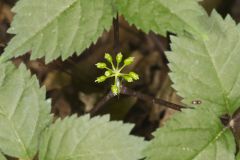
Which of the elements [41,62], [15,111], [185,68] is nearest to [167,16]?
[185,68]

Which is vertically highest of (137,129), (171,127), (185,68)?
(185,68)

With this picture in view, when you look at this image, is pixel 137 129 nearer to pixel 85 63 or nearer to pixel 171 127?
pixel 85 63

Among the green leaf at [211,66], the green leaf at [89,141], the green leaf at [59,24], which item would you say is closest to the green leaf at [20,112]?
the green leaf at [89,141]

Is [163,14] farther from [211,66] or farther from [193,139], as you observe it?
[193,139]

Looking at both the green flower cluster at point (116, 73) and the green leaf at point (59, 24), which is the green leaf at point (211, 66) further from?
the green leaf at point (59, 24)

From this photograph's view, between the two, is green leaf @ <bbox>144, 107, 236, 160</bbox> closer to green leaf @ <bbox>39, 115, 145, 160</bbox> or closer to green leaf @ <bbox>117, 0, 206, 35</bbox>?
green leaf @ <bbox>39, 115, 145, 160</bbox>

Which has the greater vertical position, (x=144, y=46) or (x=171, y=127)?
(x=171, y=127)

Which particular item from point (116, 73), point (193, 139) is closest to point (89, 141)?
point (116, 73)
